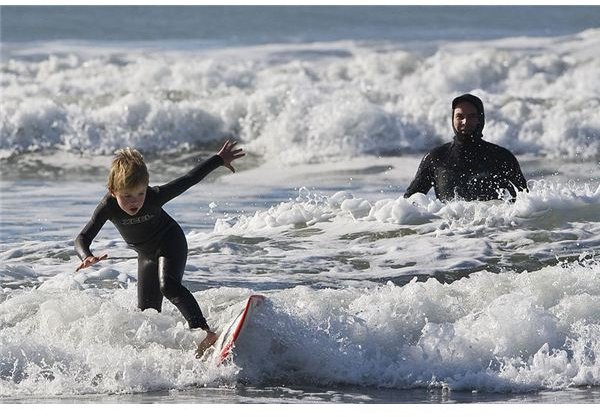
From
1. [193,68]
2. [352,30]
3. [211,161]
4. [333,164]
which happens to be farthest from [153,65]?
[211,161]

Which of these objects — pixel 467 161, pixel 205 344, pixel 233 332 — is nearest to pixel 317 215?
pixel 467 161

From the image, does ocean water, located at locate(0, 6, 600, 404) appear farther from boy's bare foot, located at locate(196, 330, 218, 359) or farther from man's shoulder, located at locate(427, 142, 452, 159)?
man's shoulder, located at locate(427, 142, 452, 159)

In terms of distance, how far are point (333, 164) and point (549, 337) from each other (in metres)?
7.90

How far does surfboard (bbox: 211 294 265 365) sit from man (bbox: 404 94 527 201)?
2466mm

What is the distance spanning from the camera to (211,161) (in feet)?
21.5

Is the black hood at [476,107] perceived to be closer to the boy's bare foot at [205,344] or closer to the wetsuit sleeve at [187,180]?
the wetsuit sleeve at [187,180]

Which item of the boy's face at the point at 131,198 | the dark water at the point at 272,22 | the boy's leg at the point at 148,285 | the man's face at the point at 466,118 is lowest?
the boy's leg at the point at 148,285

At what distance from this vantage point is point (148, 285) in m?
6.88

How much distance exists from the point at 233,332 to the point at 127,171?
2.81 ft

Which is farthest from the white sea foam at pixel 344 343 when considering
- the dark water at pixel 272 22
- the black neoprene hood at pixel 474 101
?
the dark water at pixel 272 22

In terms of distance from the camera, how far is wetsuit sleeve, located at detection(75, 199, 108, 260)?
6.28 metres

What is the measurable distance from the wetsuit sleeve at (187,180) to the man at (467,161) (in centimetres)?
235

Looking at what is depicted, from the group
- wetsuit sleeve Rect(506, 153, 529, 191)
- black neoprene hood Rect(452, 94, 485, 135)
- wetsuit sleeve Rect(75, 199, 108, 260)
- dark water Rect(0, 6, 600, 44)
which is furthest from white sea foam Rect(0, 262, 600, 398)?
dark water Rect(0, 6, 600, 44)

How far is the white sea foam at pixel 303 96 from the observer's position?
15.3 meters
